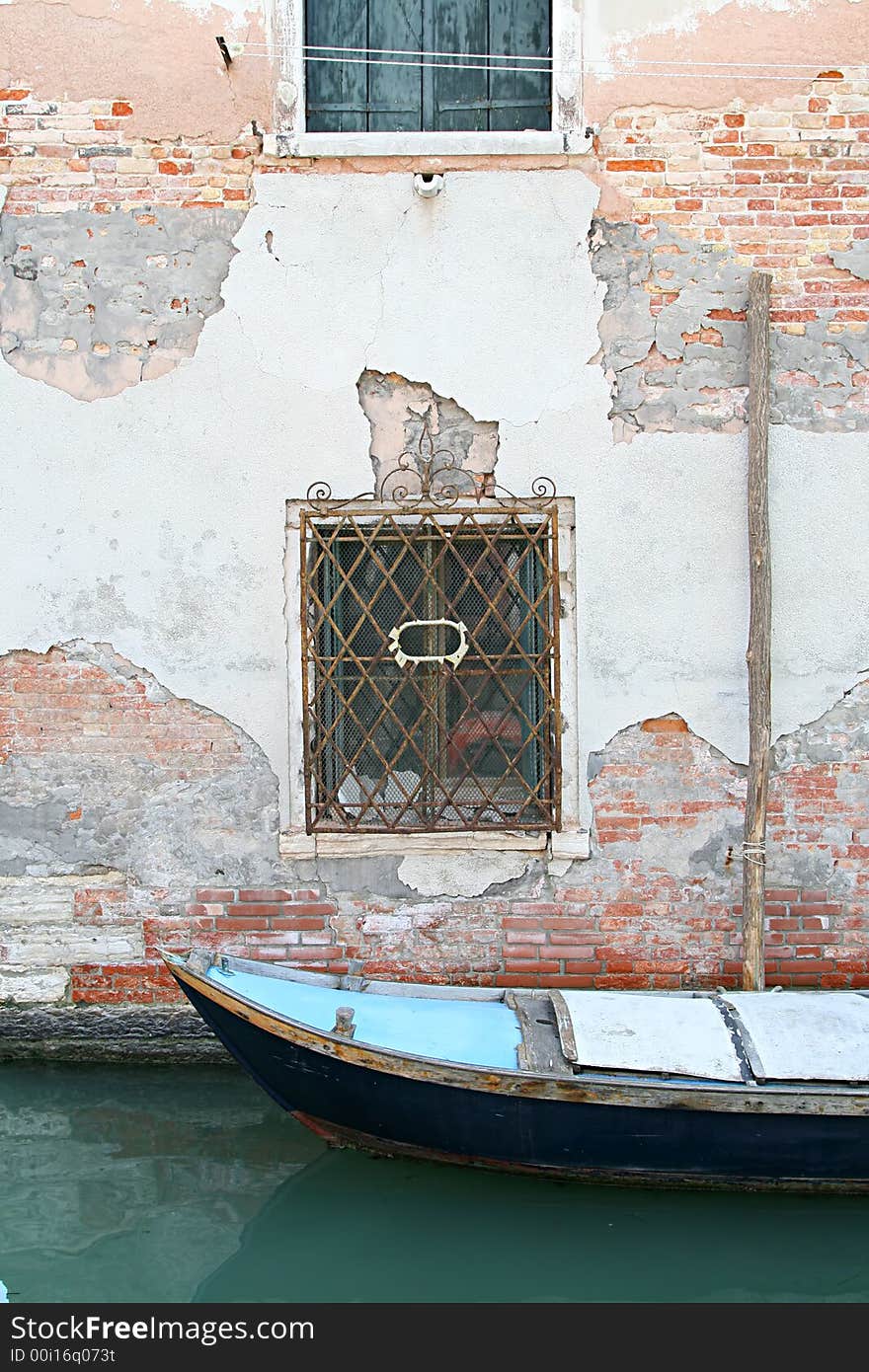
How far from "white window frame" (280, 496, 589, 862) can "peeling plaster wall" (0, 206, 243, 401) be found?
2.88 ft

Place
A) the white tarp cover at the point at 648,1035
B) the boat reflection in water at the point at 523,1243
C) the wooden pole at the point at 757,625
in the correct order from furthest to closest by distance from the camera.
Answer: the wooden pole at the point at 757,625
the white tarp cover at the point at 648,1035
the boat reflection in water at the point at 523,1243

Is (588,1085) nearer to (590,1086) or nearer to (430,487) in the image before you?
(590,1086)

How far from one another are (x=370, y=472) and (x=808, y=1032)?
8.77ft

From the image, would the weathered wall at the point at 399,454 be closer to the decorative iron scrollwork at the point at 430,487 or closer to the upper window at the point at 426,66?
the decorative iron scrollwork at the point at 430,487

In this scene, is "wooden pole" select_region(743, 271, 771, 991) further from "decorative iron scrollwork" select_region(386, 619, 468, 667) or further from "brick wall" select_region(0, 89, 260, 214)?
"brick wall" select_region(0, 89, 260, 214)

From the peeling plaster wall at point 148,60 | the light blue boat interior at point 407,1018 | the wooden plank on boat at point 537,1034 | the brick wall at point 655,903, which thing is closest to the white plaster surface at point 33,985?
the brick wall at point 655,903

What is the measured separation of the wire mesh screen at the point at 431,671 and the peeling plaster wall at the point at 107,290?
0.96 m

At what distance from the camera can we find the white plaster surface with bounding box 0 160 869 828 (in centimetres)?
473

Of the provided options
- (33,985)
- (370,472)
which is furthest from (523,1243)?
(370,472)

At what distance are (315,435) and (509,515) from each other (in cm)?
85

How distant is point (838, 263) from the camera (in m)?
4.70

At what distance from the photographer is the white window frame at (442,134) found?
4.67m

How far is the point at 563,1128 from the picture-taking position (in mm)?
3885

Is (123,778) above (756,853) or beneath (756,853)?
above
